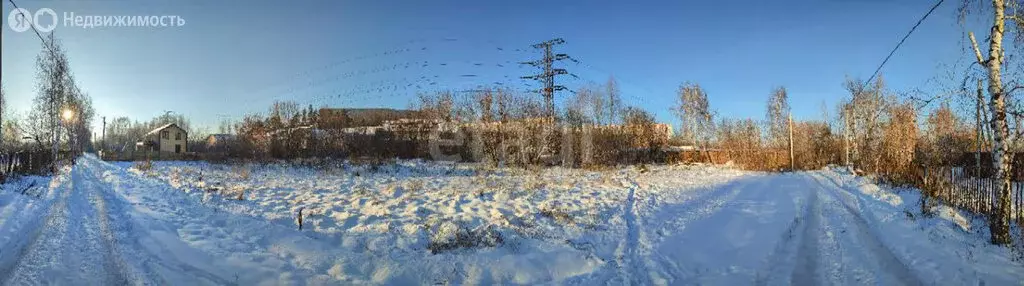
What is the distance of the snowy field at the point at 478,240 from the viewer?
5.92 meters

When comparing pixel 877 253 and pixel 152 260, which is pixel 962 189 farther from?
pixel 152 260

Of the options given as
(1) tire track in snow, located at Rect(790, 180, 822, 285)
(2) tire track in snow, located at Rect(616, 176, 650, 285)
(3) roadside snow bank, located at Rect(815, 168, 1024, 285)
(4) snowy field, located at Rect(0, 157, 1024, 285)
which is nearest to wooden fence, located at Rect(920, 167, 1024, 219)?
(3) roadside snow bank, located at Rect(815, 168, 1024, 285)

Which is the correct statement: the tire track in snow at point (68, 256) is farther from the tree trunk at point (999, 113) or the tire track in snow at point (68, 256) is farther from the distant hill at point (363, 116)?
the distant hill at point (363, 116)

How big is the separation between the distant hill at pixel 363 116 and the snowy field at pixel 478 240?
22310 mm

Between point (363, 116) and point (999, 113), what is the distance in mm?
35173

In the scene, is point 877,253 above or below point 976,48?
below

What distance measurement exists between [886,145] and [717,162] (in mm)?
18445

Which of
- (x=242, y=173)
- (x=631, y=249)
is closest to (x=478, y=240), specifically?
(x=631, y=249)

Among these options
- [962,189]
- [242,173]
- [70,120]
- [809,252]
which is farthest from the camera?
[70,120]

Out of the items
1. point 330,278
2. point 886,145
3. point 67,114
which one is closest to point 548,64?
point 886,145

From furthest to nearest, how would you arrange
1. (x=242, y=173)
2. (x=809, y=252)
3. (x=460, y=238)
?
(x=242, y=173)
(x=460, y=238)
(x=809, y=252)

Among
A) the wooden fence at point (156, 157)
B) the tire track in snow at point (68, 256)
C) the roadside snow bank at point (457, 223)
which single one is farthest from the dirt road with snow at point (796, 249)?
the wooden fence at point (156, 157)

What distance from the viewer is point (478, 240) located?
735 centimetres

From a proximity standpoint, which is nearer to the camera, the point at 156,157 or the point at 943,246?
the point at 943,246
